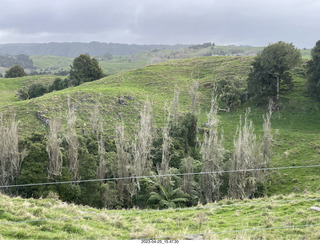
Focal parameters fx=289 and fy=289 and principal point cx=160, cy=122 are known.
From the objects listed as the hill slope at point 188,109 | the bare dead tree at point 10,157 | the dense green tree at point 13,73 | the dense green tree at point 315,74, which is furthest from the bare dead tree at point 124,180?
the dense green tree at point 13,73

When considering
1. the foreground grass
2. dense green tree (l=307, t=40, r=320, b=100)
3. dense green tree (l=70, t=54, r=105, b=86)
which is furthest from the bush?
dense green tree (l=307, t=40, r=320, b=100)

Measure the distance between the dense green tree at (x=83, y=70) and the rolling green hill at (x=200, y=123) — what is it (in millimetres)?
→ 8965

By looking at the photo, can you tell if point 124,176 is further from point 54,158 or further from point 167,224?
point 167,224

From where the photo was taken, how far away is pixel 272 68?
51625mm

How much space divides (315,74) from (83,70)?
54104mm

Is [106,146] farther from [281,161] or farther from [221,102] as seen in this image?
[221,102]

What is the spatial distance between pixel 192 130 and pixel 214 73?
1578 inches

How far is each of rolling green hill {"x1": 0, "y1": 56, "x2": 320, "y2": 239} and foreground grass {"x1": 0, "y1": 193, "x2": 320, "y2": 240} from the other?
1.7 inches

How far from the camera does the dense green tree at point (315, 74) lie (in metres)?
51.1

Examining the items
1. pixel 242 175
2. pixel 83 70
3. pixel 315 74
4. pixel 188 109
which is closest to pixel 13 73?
pixel 83 70

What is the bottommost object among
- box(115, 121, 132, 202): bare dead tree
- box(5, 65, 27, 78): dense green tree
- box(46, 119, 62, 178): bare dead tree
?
box(115, 121, 132, 202): bare dead tree

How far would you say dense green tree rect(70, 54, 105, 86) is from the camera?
7419 cm

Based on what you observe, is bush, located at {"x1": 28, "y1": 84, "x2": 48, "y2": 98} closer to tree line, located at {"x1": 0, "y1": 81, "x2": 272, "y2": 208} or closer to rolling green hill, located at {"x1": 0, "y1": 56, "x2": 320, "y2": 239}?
rolling green hill, located at {"x1": 0, "y1": 56, "x2": 320, "y2": 239}

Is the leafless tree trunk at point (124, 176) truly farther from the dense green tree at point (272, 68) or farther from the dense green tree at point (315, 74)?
the dense green tree at point (315, 74)
